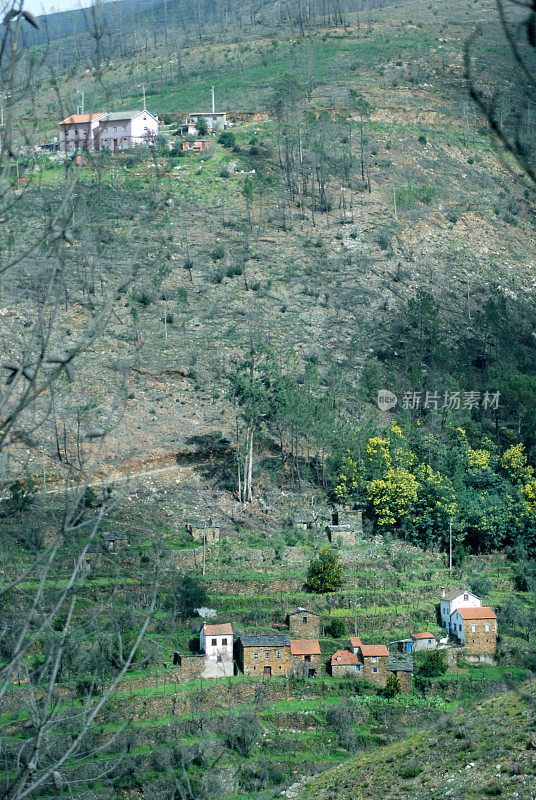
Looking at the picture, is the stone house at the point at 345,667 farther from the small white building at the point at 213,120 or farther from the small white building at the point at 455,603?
the small white building at the point at 213,120

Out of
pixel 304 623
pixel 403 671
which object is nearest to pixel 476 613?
pixel 403 671

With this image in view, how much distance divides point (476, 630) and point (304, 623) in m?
5.56

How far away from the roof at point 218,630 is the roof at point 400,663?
16.1 feet

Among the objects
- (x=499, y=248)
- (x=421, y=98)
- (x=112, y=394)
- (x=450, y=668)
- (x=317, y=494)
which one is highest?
(x=421, y=98)

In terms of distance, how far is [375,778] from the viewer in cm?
2067

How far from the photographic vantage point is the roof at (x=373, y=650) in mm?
29438

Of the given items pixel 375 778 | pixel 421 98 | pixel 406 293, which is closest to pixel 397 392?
pixel 406 293

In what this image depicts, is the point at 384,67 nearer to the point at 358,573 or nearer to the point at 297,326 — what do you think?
the point at 297,326

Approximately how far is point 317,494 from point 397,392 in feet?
30.3

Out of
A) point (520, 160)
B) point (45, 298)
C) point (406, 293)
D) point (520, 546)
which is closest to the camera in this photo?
point (520, 160)

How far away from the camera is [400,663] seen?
29625 millimetres

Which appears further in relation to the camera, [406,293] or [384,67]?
[384,67]

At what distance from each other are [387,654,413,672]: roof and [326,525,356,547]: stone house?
5.51m

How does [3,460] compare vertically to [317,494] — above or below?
below
